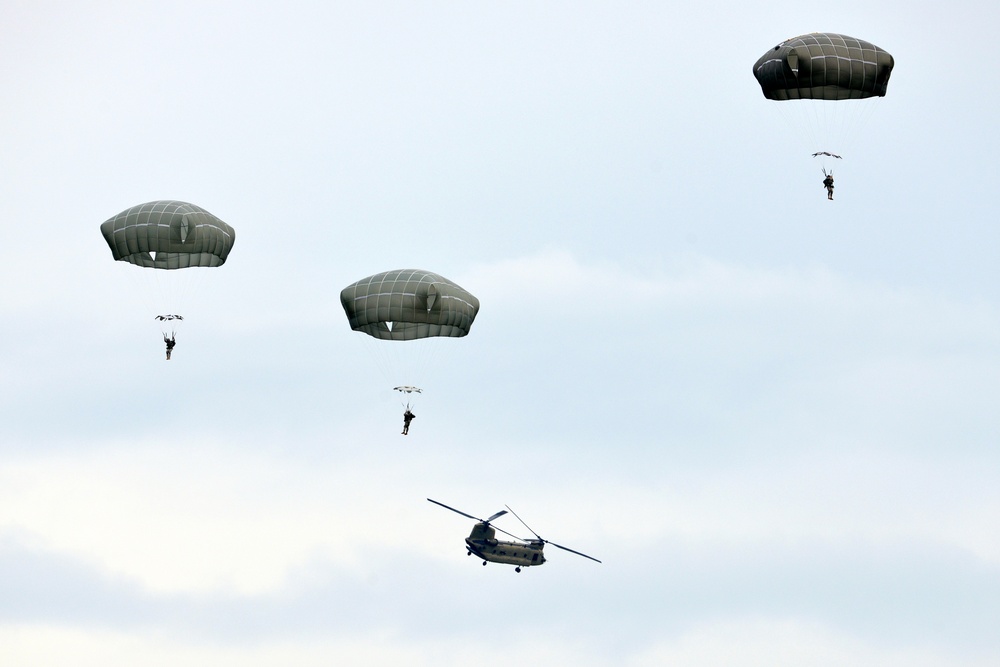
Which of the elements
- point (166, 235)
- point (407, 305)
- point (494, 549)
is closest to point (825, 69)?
point (407, 305)

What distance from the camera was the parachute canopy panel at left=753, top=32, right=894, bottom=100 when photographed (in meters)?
69.0

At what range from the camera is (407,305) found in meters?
70.1

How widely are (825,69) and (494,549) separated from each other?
4727cm

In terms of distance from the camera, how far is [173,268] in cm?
7256

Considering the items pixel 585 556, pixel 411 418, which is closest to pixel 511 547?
pixel 585 556

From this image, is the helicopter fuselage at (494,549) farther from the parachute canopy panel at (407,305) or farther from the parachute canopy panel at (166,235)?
the parachute canopy panel at (166,235)

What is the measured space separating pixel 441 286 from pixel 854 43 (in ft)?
74.0

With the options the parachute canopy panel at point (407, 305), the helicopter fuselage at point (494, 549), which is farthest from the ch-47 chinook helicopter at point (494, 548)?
the parachute canopy panel at point (407, 305)

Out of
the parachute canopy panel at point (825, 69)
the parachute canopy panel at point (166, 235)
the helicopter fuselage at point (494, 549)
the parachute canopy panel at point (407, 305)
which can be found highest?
the parachute canopy panel at point (825, 69)

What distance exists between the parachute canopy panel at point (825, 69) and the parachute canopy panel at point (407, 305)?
712 inches

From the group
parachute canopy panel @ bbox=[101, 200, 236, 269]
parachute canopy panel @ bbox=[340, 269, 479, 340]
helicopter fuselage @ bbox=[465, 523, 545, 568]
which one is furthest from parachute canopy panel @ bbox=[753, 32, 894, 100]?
helicopter fuselage @ bbox=[465, 523, 545, 568]

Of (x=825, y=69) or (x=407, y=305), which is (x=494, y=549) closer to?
(x=407, y=305)

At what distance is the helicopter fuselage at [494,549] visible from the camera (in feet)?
341

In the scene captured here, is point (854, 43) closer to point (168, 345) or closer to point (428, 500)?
point (168, 345)
